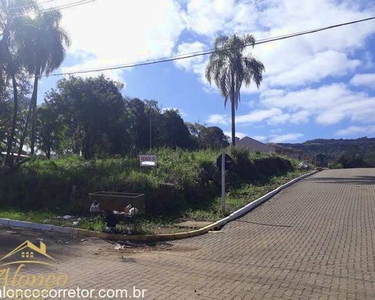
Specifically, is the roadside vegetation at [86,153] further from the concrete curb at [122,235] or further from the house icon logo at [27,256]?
the house icon logo at [27,256]

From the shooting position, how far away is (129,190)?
539 inches

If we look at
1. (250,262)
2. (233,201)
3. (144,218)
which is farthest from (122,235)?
(233,201)

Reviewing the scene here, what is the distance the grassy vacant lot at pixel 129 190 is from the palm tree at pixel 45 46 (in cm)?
642

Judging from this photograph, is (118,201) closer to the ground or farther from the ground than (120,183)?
closer to the ground

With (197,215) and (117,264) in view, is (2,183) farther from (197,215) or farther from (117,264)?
(117,264)

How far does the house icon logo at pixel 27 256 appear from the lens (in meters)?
7.35

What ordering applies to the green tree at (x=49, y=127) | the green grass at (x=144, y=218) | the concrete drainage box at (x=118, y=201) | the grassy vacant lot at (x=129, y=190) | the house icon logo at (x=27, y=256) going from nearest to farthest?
the house icon logo at (x=27, y=256) < the green grass at (x=144, y=218) < the concrete drainage box at (x=118, y=201) < the grassy vacant lot at (x=129, y=190) < the green tree at (x=49, y=127)

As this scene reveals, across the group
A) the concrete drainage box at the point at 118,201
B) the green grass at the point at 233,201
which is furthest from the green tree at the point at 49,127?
the concrete drainage box at the point at 118,201

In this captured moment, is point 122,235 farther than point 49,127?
No

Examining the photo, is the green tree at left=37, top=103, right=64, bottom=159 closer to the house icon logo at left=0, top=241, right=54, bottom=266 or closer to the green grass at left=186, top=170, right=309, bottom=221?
the green grass at left=186, top=170, right=309, bottom=221

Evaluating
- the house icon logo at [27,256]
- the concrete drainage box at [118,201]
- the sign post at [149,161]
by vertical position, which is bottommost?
the house icon logo at [27,256]

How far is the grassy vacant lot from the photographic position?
42.1 ft

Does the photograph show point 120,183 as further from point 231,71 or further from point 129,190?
point 231,71

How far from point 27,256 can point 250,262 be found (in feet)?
14.4
